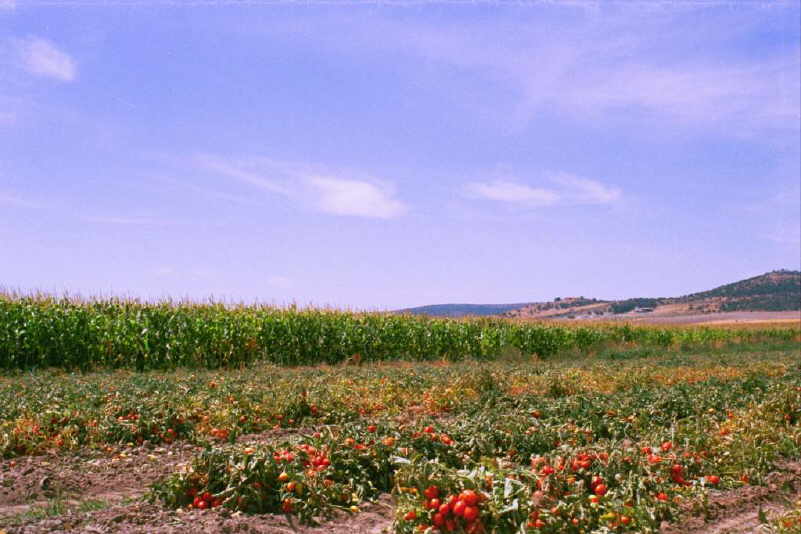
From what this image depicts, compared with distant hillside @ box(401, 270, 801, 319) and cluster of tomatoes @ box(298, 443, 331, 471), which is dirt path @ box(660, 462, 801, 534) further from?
distant hillside @ box(401, 270, 801, 319)

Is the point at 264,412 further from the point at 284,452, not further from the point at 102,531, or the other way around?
the point at 102,531

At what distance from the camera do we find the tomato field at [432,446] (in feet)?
16.5

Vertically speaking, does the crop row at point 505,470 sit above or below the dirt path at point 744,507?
above

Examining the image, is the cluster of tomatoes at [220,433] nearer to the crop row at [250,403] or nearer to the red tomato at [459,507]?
the crop row at [250,403]

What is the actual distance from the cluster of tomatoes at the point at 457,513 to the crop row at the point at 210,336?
16.4 metres

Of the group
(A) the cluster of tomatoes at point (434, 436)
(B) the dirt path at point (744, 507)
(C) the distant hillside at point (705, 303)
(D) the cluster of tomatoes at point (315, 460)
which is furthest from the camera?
(C) the distant hillside at point (705, 303)

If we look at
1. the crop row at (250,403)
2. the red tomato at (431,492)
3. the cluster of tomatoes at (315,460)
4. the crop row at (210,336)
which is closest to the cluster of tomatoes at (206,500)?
the cluster of tomatoes at (315,460)

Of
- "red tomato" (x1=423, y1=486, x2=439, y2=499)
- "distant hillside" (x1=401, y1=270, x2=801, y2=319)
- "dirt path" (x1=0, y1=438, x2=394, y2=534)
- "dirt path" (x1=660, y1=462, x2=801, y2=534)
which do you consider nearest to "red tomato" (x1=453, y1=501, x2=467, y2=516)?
"red tomato" (x1=423, y1=486, x2=439, y2=499)

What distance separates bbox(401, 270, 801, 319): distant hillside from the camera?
107125mm

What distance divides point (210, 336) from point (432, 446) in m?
15.3

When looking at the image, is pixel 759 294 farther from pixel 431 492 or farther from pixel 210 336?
pixel 431 492

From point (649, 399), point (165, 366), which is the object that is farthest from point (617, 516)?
point (165, 366)

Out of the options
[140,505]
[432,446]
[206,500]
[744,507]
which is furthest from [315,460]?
[744,507]

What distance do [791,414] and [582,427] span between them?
3270mm
